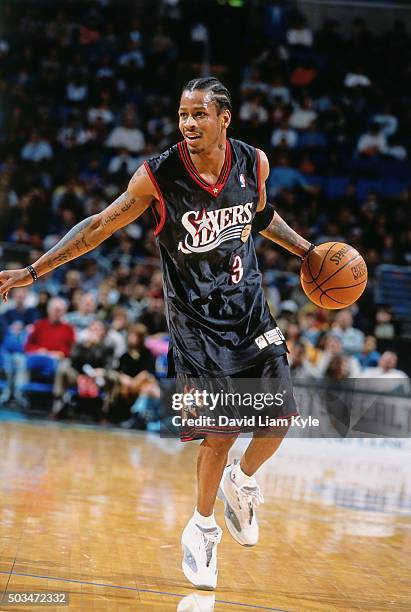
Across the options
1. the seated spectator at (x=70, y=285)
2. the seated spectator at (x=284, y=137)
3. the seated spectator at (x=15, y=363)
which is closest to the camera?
the seated spectator at (x=15, y=363)

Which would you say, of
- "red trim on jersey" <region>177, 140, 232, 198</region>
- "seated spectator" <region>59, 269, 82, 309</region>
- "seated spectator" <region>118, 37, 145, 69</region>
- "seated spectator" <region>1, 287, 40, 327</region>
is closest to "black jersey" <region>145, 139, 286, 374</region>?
"red trim on jersey" <region>177, 140, 232, 198</region>

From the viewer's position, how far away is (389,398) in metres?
10.2

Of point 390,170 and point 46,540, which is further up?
point 390,170

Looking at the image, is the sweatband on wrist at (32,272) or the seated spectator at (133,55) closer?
the sweatband on wrist at (32,272)

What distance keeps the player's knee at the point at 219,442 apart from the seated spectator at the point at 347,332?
753 cm

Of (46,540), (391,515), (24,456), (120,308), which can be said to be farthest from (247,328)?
(120,308)

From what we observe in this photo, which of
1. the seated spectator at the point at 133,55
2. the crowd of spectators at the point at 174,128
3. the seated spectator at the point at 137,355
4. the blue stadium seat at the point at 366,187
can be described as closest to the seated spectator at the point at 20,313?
the crowd of spectators at the point at 174,128

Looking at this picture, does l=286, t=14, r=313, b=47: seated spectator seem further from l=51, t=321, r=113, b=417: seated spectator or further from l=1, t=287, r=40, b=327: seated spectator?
l=51, t=321, r=113, b=417: seated spectator

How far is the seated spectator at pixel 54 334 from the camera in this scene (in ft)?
36.0

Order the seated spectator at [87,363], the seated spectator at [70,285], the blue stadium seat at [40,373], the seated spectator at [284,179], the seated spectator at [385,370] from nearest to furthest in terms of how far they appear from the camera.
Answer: the seated spectator at [385,370], the seated spectator at [87,363], the blue stadium seat at [40,373], the seated spectator at [70,285], the seated spectator at [284,179]

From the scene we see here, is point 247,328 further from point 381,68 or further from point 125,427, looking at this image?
point 381,68

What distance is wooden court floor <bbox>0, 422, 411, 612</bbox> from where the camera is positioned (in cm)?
393

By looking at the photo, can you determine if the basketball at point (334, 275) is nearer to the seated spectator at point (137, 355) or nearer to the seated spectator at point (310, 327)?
the seated spectator at point (137, 355)

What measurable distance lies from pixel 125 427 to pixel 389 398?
3085mm
